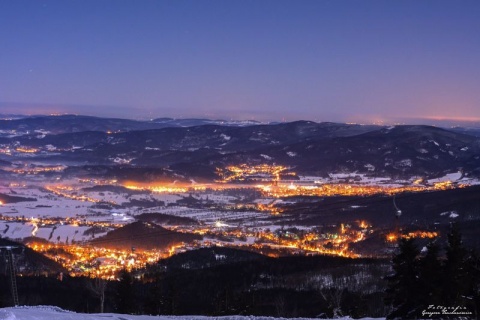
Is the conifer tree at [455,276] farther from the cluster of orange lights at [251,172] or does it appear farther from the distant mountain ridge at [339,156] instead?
the distant mountain ridge at [339,156]

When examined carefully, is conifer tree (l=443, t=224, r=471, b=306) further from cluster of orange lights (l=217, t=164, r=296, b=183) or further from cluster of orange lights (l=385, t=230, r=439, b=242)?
cluster of orange lights (l=217, t=164, r=296, b=183)

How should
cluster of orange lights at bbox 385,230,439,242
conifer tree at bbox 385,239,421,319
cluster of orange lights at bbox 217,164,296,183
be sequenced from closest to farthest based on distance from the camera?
conifer tree at bbox 385,239,421,319 < cluster of orange lights at bbox 385,230,439,242 < cluster of orange lights at bbox 217,164,296,183

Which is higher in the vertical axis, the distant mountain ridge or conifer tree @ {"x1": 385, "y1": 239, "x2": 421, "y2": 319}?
conifer tree @ {"x1": 385, "y1": 239, "x2": 421, "y2": 319}

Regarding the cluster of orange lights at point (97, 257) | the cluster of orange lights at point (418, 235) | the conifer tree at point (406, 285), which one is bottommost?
the cluster of orange lights at point (97, 257)

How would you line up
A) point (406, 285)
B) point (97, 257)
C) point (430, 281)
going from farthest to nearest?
point (97, 257)
point (406, 285)
point (430, 281)

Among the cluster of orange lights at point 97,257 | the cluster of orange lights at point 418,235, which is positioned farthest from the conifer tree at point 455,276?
the cluster of orange lights at point 418,235

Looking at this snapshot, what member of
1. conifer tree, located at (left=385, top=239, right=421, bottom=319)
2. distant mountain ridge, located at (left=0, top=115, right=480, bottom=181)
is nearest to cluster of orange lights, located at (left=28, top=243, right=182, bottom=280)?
conifer tree, located at (left=385, top=239, right=421, bottom=319)

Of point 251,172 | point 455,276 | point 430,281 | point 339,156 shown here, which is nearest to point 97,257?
point 430,281

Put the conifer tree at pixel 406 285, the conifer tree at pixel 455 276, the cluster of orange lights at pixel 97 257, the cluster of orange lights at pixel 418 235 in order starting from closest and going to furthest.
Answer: the conifer tree at pixel 455 276, the conifer tree at pixel 406 285, the cluster of orange lights at pixel 97 257, the cluster of orange lights at pixel 418 235

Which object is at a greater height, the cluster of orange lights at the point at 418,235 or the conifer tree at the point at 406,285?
the conifer tree at the point at 406,285

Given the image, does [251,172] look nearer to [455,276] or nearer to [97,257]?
[97,257]

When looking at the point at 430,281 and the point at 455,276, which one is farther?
the point at 430,281
